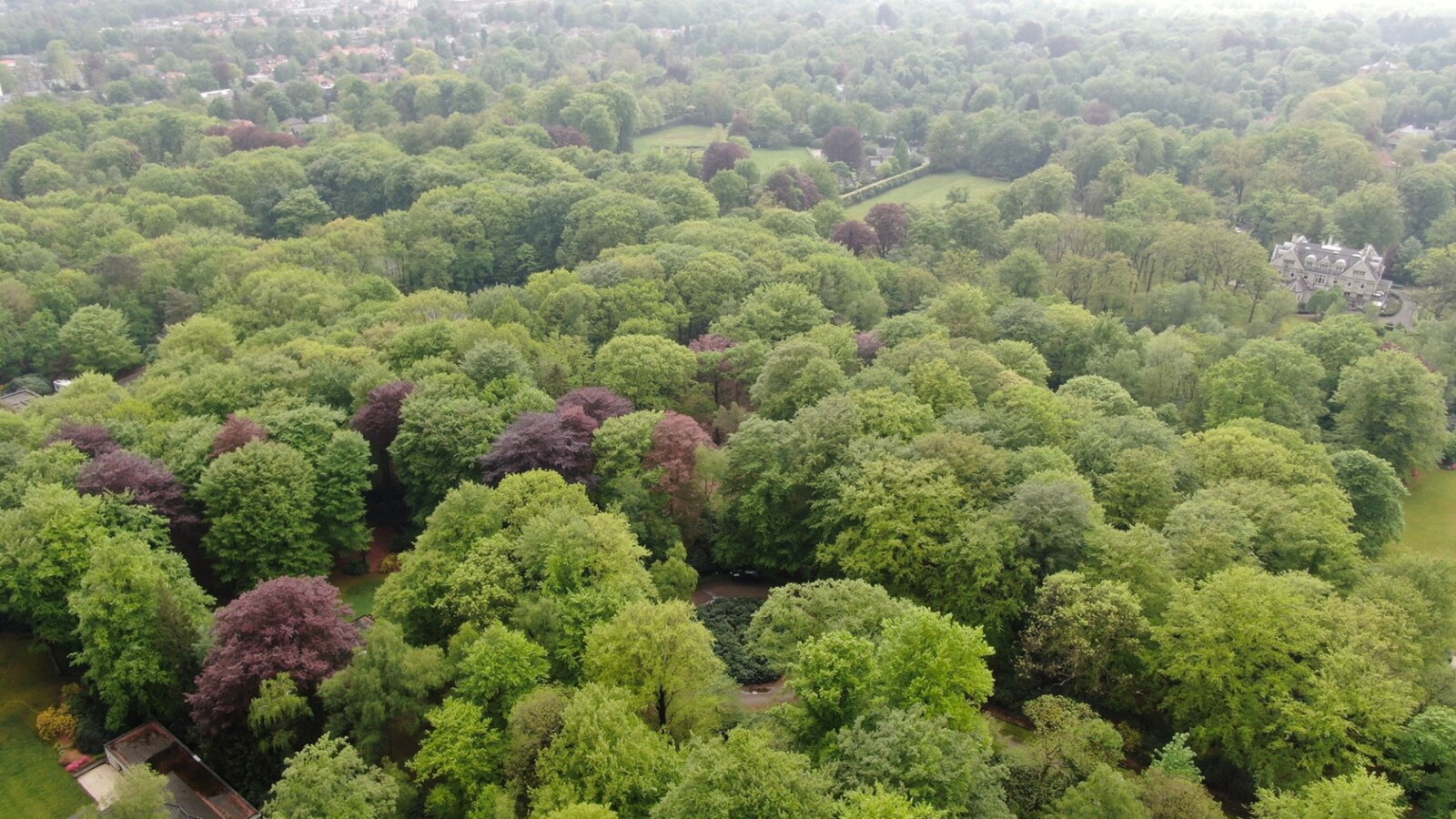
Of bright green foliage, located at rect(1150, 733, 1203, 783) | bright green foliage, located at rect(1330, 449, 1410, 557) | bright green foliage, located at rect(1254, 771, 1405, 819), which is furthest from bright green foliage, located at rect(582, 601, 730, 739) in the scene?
bright green foliage, located at rect(1330, 449, 1410, 557)

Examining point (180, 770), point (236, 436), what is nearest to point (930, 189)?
point (236, 436)

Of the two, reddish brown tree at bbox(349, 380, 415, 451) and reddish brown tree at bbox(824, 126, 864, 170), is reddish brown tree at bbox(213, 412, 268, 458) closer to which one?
reddish brown tree at bbox(349, 380, 415, 451)

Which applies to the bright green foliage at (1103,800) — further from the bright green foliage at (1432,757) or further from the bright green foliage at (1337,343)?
the bright green foliage at (1337,343)

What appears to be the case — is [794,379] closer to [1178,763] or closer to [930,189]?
[1178,763]

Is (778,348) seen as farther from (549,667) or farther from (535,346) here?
(549,667)

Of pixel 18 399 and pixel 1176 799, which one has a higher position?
pixel 1176 799

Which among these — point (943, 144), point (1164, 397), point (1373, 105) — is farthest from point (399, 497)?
point (1373, 105)
